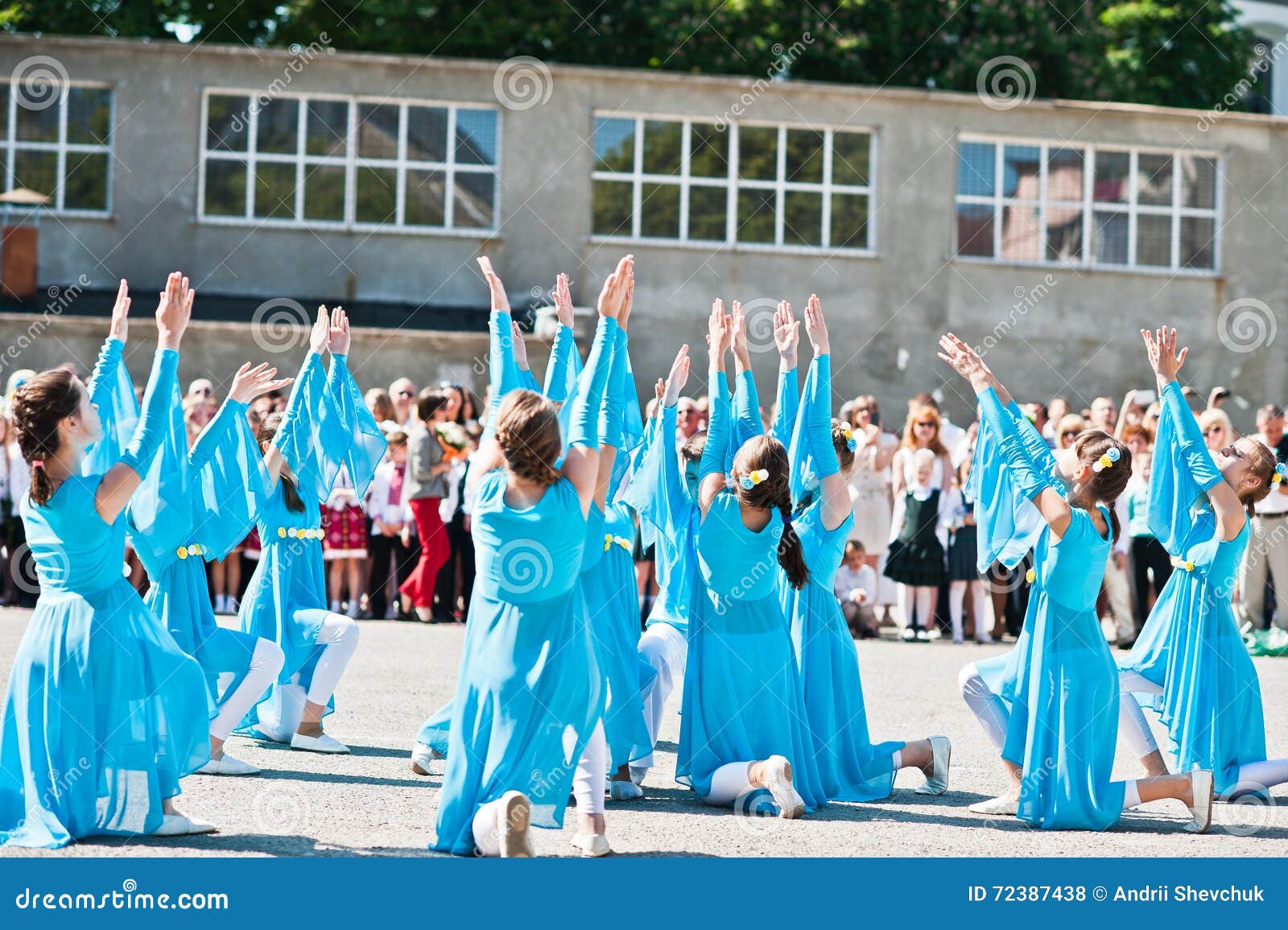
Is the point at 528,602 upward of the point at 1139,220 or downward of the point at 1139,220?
downward

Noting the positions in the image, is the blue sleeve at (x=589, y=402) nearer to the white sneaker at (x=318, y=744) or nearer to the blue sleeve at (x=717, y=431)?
the blue sleeve at (x=717, y=431)

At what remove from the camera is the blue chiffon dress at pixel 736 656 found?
6449 millimetres

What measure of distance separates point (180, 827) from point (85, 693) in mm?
619

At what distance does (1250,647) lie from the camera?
1263cm

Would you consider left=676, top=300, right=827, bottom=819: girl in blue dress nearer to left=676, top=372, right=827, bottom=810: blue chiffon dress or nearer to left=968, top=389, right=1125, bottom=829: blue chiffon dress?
left=676, top=372, right=827, bottom=810: blue chiffon dress

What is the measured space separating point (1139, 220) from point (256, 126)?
46.6 ft

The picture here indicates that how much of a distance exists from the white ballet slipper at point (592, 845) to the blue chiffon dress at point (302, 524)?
2605 mm

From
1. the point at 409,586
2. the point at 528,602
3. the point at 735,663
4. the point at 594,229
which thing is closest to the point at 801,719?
the point at 735,663

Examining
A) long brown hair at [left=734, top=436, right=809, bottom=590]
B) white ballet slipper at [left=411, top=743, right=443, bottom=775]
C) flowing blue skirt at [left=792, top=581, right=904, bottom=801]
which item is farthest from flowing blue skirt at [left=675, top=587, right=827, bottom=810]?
white ballet slipper at [left=411, top=743, right=443, bottom=775]

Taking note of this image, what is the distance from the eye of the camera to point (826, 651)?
22.6 feet

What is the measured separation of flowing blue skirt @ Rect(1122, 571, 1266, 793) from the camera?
22.5 ft

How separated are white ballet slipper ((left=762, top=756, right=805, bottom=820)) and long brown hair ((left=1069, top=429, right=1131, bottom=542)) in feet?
5.23
